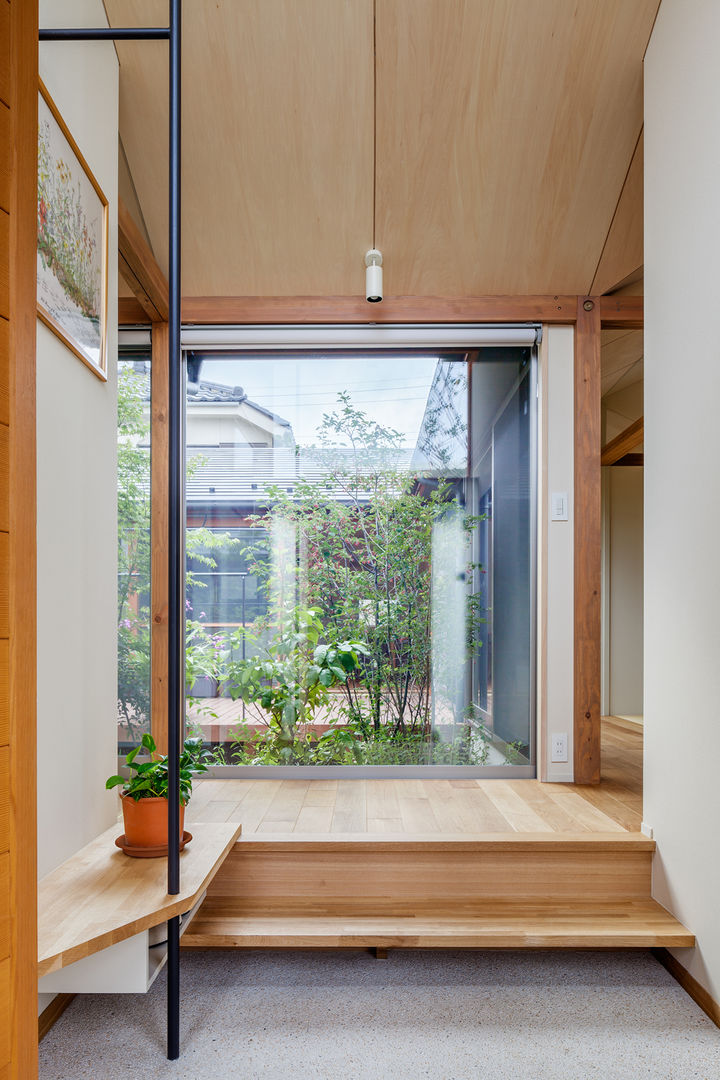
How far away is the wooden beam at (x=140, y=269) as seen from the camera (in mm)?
2379

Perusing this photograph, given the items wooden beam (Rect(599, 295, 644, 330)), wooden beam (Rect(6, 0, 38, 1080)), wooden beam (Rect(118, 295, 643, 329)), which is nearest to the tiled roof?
wooden beam (Rect(118, 295, 643, 329))

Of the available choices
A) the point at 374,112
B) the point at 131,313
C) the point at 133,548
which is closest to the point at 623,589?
the point at 133,548

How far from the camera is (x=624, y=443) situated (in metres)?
4.33

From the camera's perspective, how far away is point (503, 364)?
3.10 m

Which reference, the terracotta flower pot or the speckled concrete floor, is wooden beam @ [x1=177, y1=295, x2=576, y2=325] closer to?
the terracotta flower pot

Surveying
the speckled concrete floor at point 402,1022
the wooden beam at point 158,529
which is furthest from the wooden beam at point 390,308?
the speckled concrete floor at point 402,1022

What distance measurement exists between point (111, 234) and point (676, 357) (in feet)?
5.56

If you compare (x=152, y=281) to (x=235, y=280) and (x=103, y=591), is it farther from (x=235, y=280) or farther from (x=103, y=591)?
(x=103, y=591)

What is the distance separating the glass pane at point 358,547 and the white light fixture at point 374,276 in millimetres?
412

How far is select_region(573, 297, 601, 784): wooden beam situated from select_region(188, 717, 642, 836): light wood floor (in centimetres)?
18

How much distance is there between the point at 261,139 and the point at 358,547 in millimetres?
1597

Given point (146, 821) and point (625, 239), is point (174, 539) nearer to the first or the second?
point (146, 821)

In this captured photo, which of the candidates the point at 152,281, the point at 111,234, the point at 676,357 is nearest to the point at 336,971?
the point at 676,357

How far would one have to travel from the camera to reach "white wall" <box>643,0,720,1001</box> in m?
1.76
